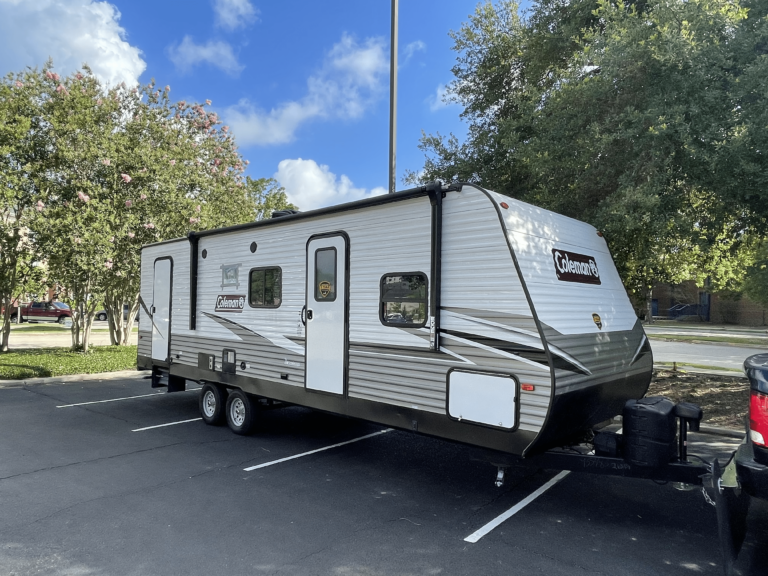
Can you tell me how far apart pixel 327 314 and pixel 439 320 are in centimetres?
164

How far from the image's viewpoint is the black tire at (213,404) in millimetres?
7812

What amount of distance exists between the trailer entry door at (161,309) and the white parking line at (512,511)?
633 cm

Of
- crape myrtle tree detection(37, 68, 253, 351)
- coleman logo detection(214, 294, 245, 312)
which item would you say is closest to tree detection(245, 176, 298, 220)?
crape myrtle tree detection(37, 68, 253, 351)

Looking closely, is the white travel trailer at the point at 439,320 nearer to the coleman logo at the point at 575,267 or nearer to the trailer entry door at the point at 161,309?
the coleman logo at the point at 575,267

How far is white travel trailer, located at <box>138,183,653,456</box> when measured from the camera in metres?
4.43

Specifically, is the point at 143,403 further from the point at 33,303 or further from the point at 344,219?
the point at 33,303

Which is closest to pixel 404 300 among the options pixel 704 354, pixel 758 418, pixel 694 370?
pixel 758 418

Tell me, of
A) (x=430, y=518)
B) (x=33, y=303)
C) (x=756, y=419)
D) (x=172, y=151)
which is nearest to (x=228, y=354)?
(x=430, y=518)

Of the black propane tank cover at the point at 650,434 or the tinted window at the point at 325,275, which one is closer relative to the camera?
the black propane tank cover at the point at 650,434

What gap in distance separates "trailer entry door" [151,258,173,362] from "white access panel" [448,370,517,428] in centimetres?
591

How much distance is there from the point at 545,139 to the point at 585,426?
5020mm

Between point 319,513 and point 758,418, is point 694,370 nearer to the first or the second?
point 319,513

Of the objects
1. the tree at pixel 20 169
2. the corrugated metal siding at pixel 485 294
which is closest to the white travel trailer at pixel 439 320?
the corrugated metal siding at pixel 485 294

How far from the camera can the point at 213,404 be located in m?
7.96
